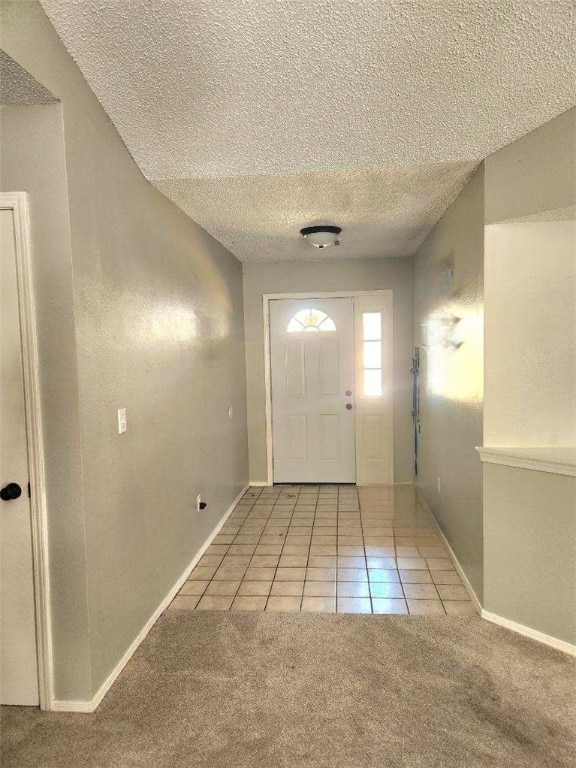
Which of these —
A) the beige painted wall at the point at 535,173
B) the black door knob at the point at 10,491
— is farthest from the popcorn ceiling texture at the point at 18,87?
the beige painted wall at the point at 535,173

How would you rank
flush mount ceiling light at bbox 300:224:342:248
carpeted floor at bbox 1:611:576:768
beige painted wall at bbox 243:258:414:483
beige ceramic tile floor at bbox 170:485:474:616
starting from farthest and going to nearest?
beige painted wall at bbox 243:258:414:483 → flush mount ceiling light at bbox 300:224:342:248 → beige ceramic tile floor at bbox 170:485:474:616 → carpeted floor at bbox 1:611:576:768

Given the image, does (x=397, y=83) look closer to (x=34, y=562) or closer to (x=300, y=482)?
(x=34, y=562)

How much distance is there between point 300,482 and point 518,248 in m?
3.28

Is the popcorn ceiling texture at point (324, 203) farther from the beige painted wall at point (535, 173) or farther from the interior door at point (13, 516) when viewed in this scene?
the interior door at point (13, 516)

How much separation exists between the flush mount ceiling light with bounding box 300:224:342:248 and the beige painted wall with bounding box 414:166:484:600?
0.74 metres

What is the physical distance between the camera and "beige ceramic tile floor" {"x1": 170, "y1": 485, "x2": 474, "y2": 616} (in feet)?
8.34

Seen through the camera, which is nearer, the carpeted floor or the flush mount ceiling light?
the carpeted floor

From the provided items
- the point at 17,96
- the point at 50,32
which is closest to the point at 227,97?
the point at 50,32

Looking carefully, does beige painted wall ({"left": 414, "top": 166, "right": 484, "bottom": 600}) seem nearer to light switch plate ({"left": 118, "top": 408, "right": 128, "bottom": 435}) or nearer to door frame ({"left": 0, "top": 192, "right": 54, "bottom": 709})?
light switch plate ({"left": 118, "top": 408, "right": 128, "bottom": 435})

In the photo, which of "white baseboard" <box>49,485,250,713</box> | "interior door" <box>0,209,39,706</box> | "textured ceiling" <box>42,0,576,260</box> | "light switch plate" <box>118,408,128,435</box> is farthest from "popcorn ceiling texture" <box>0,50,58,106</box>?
"white baseboard" <box>49,485,250,713</box>

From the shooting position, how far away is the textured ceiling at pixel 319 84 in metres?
1.53

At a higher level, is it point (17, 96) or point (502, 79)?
point (502, 79)

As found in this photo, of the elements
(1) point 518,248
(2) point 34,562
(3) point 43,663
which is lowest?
(3) point 43,663

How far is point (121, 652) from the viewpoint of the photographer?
6.68 feet
